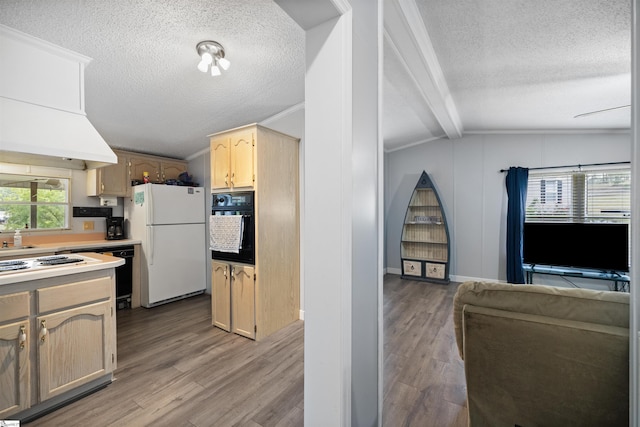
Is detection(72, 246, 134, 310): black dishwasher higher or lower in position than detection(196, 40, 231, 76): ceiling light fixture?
lower

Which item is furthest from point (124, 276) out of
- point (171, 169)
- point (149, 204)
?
point (171, 169)

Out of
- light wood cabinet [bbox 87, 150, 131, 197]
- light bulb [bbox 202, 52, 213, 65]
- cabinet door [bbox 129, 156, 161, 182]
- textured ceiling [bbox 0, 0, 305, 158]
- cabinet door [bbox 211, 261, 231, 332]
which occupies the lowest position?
cabinet door [bbox 211, 261, 231, 332]

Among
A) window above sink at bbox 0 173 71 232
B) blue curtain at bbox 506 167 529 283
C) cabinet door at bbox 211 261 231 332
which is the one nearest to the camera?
cabinet door at bbox 211 261 231 332

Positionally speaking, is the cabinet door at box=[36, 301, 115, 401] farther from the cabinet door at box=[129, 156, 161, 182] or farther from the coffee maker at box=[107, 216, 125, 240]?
the cabinet door at box=[129, 156, 161, 182]

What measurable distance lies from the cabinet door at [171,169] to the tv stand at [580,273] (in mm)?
5604

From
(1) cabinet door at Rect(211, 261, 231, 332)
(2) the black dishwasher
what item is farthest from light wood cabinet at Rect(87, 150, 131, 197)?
(1) cabinet door at Rect(211, 261, 231, 332)

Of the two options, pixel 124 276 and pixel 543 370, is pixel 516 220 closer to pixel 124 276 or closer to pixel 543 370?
pixel 543 370

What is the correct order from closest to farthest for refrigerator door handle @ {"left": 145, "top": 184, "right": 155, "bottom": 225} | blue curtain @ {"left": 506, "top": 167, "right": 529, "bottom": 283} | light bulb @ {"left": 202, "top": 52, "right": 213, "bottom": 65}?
light bulb @ {"left": 202, "top": 52, "right": 213, "bottom": 65} → refrigerator door handle @ {"left": 145, "top": 184, "right": 155, "bottom": 225} → blue curtain @ {"left": 506, "top": 167, "right": 529, "bottom": 283}

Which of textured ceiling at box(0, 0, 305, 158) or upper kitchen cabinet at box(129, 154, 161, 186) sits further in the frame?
upper kitchen cabinet at box(129, 154, 161, 186)

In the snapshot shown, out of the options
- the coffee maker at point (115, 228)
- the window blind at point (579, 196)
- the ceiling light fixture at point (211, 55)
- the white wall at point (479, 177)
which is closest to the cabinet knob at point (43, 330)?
the ceiling light fixture at point (211, 55)

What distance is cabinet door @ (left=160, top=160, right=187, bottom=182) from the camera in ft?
14.3

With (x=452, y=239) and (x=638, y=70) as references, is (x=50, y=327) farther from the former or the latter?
(x=452, y=239)

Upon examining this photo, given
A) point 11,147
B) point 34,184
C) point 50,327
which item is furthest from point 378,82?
point 34,184

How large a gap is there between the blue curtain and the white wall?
190mm
